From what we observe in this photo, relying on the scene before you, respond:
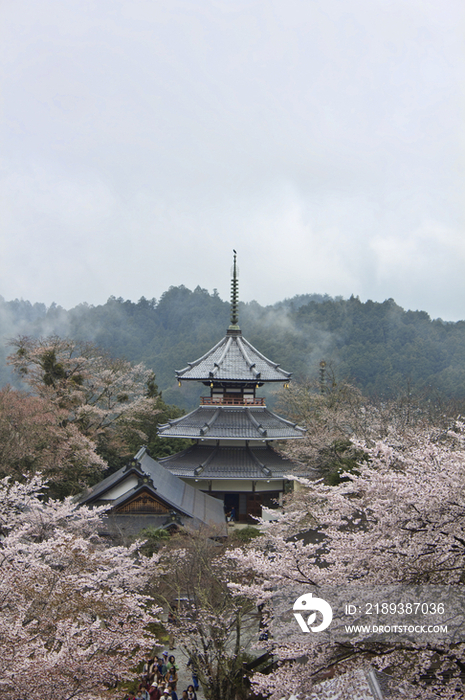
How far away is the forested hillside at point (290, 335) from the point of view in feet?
300

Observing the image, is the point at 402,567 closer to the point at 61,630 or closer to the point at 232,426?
the point at 61,630

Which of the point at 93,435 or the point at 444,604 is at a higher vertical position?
the point at 444,604

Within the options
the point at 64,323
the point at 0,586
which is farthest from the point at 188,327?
the point at 0,586

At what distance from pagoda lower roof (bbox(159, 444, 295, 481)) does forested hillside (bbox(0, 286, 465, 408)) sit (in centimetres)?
4691

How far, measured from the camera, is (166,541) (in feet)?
55.3

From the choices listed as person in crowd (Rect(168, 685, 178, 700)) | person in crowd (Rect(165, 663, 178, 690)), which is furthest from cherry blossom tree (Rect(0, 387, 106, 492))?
person in crowd (Rect(168, 685, 178, 700))

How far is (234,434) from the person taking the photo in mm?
25891

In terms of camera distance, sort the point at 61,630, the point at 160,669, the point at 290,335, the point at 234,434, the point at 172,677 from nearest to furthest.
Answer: the point at 61,630
the point at 172,677
the point at 160,669
the point at 234,434
the point at 290,335

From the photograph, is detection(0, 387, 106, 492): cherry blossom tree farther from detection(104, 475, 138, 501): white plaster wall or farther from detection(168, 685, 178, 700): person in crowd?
detection(168, 685, 178, 700): person in crowd

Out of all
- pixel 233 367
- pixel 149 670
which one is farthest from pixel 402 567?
pixel 233 367

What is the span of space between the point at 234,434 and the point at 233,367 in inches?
148

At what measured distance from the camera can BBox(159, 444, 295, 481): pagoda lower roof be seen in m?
24.7

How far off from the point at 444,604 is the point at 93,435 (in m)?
24.8

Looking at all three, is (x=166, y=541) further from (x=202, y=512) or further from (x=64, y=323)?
(x=64, y=323)
